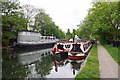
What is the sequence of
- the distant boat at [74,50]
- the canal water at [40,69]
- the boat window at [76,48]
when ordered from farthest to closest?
the boat window at [76,48] → the distant boat at [74,50] → the canal water at [40,69]

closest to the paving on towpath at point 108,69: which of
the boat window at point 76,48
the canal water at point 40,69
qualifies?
the canal water at point 40,69

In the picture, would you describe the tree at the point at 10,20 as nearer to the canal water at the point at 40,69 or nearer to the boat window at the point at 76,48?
the canal water at the point at 40,69

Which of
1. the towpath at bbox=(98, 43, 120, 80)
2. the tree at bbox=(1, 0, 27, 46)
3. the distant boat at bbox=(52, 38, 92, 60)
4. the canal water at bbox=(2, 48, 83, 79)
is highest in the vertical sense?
the tree at bbox=(1, 0, 27, 46)

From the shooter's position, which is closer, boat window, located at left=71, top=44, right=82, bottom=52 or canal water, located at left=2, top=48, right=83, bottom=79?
canal water, located at left=2, top=48, right=83, bottom=79

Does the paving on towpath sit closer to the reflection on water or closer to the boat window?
the reflection on water

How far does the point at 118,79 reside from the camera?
40.0 feet

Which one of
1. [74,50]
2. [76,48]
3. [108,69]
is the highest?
[76,48]

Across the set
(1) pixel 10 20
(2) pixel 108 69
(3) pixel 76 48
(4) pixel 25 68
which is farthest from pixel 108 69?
(1) pixel 10 20

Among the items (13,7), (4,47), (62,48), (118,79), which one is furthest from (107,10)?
(118,79)

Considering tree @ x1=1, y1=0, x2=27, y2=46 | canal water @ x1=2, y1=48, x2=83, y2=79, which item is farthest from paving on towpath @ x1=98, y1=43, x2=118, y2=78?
tree @ x1=1, y1=0, x2=27, y2=46

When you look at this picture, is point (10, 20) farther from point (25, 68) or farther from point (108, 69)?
point (108, 69)

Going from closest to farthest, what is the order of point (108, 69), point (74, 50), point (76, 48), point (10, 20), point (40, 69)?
point (108, 69) < point (40, 69) < point (74, 50) < point (76, 48) < point (10, 20)

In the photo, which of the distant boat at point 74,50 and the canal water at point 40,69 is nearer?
the canal water at point 40,69

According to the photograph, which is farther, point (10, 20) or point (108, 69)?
point (10, 20)
